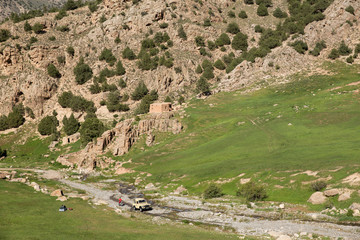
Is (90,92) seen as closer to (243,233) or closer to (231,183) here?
(231,183)

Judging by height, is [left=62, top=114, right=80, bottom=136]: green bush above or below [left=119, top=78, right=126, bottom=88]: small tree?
below

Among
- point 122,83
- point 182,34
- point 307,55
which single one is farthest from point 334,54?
point 122,83

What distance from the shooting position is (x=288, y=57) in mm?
138500

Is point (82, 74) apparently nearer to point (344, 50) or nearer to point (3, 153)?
point (3, 153)

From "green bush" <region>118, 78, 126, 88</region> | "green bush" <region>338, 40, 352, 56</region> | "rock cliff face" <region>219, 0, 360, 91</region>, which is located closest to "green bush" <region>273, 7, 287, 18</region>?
"rock cliff face" <region>219, 0, 360, 91</region>

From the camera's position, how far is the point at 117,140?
98438 millimetres

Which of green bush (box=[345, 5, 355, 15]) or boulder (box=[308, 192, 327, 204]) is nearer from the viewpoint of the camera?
boulder (box=[308, 192, 327, 204])

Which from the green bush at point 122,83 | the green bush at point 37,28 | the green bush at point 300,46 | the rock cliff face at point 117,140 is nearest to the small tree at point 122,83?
the green bush at point 122,83

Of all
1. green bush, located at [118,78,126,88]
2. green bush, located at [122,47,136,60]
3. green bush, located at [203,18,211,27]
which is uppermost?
green bush, located at [203,18,211,27]

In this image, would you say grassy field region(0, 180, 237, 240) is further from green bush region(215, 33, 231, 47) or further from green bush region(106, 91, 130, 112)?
green bush region(215, 33, 231, 47)

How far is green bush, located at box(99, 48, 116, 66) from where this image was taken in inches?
6531

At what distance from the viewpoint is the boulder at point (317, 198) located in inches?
1657

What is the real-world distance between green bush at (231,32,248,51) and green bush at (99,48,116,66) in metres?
65.2

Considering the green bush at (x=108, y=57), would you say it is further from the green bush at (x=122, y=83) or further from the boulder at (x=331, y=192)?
the boulder at (x=331, y=192)
